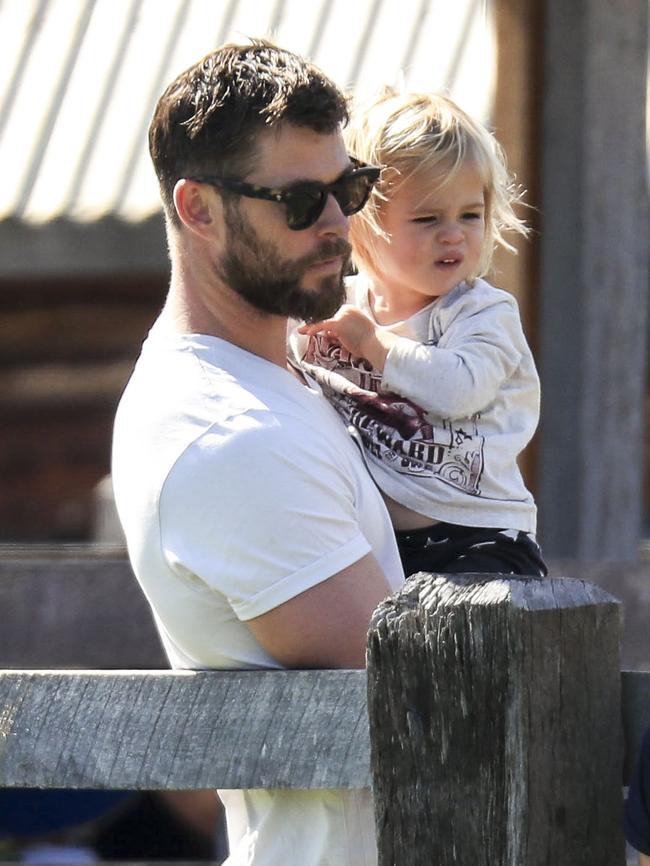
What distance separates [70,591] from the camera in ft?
14.0

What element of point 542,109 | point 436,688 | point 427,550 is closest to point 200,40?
point 542,109

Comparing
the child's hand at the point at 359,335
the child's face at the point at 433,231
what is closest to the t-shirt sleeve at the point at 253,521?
the child's hand at the point at 359,335

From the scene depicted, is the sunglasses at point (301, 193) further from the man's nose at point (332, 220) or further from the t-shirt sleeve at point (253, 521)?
the t-shirt sleeve at point (253, 521)

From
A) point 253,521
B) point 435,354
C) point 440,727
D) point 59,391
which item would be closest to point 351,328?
point 435,354

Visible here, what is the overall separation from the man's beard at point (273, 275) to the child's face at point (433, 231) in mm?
248

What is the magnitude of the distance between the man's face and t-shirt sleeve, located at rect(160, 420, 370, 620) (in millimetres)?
237

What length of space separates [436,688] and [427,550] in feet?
2.46

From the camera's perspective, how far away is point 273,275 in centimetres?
196

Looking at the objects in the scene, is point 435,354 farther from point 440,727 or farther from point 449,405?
point 440,727

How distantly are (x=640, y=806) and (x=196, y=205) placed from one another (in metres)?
0.93

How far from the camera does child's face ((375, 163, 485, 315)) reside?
2.21 meters

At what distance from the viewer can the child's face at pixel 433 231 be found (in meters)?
2.21

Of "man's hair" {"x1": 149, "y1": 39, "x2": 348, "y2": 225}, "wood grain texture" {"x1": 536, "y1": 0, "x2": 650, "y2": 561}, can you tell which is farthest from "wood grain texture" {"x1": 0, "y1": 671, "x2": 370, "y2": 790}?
"wood grain texture" {"x1": 536, "y1": 0, "x2": 650, "y2": 561}

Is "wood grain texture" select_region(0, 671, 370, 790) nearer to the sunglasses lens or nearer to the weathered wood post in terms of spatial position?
the weathered wood post
